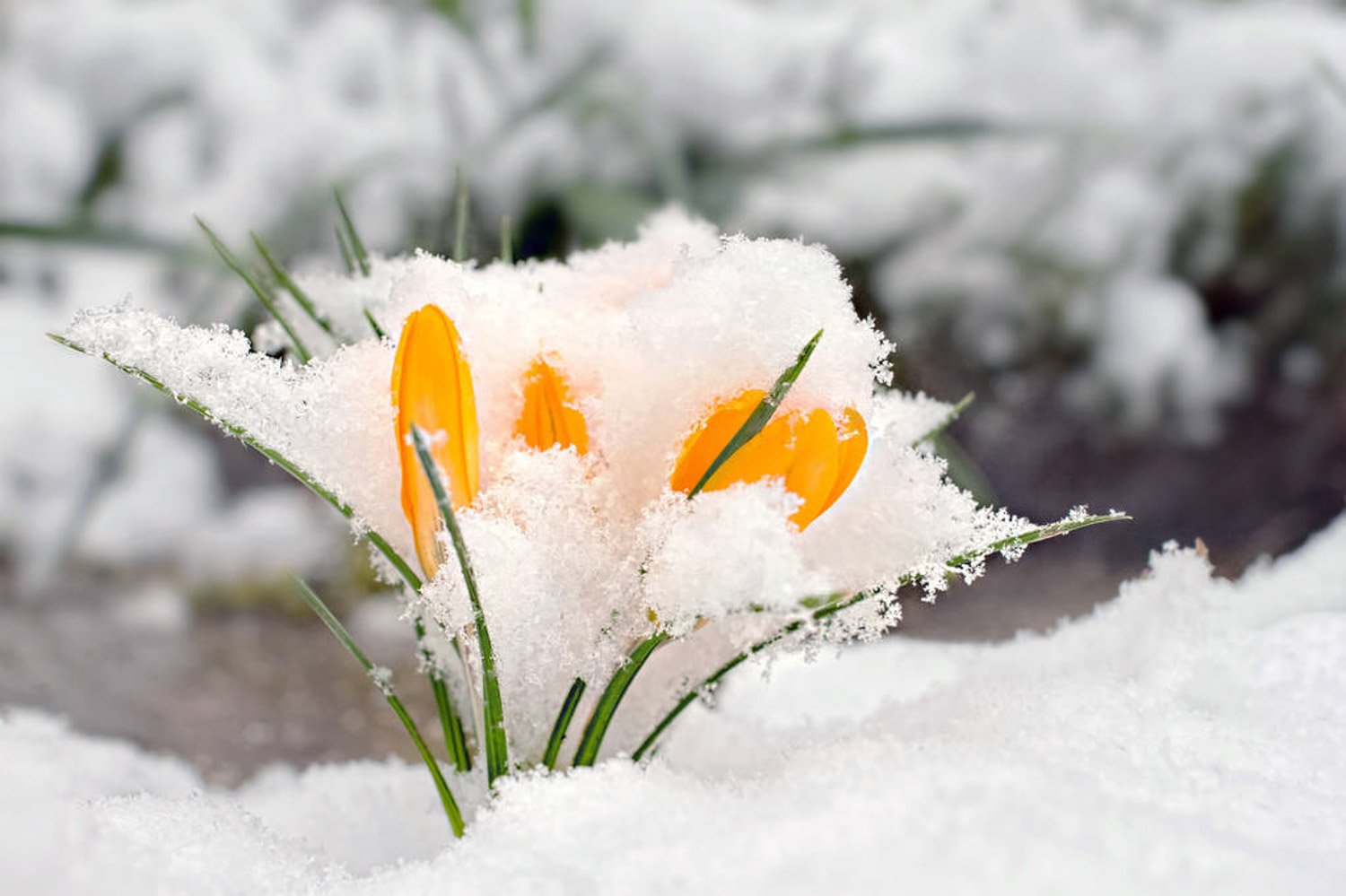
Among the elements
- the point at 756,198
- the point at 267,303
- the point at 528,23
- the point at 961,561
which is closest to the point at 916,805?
the point at 961,561

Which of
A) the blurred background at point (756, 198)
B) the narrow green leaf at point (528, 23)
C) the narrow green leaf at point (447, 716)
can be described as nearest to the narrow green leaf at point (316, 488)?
the narrow green leaf at point (447, 716)

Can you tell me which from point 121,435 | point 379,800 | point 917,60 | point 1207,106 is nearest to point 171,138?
point 121,435

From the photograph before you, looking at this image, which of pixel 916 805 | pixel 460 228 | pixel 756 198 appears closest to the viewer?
pixel 916 805

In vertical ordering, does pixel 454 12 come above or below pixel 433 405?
above

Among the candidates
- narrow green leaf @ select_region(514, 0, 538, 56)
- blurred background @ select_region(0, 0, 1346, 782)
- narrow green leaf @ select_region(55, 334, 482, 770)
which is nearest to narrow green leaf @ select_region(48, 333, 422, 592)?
narrow green leaf @ select_region(55, 334, 482, 770)

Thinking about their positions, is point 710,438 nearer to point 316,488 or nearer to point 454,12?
point 316,488

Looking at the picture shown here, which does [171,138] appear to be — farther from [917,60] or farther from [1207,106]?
[1207,106]

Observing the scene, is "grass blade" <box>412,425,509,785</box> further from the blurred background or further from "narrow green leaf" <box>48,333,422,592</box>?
the blurred background

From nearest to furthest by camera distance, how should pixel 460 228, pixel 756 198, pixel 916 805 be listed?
pixel 916 805
pixel 460 228
pixel 756 198
